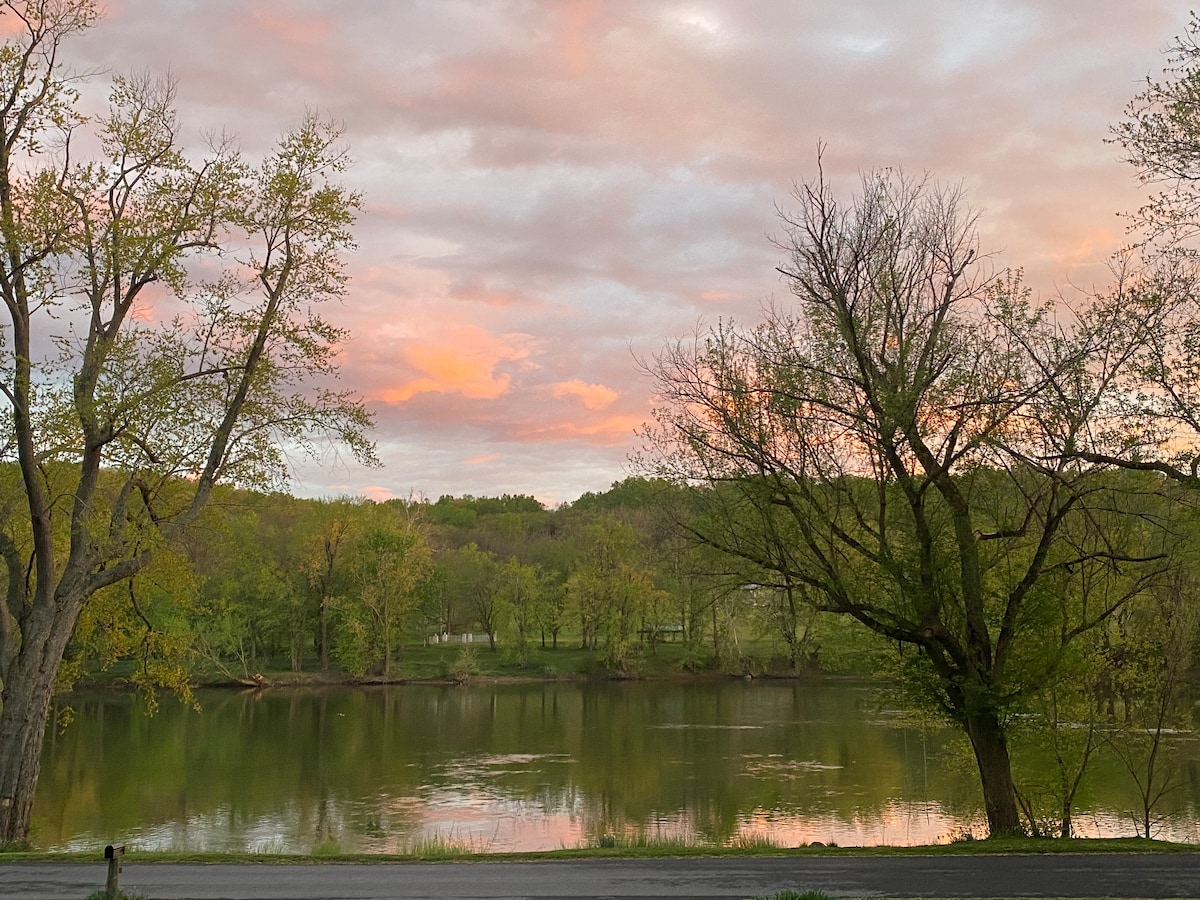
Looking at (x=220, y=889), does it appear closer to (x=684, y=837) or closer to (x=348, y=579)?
(x=684, y=837)

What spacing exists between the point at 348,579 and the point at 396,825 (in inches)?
2223

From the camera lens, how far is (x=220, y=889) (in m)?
12.9

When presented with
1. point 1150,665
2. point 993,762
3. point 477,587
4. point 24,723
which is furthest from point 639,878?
point 477,587

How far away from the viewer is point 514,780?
3384 centimetres

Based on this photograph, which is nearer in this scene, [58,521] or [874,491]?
[874,491]

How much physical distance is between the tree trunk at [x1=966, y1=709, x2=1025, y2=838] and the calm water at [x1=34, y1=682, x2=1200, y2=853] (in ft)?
6.83

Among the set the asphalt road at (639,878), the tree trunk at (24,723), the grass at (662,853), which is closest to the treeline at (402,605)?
the tree trunk at (24,723)

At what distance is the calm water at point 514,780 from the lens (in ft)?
82.3

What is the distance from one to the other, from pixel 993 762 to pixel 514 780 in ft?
61.5

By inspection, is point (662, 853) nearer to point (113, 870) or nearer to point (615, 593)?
point (113, 870)

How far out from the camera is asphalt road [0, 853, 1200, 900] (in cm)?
1243

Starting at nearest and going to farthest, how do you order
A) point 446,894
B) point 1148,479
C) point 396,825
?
point 446,894, point 1148,479, point 396,825

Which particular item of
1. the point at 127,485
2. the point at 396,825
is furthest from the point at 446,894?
the point at 396,825

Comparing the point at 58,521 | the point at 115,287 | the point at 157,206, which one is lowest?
the point at 58,521
